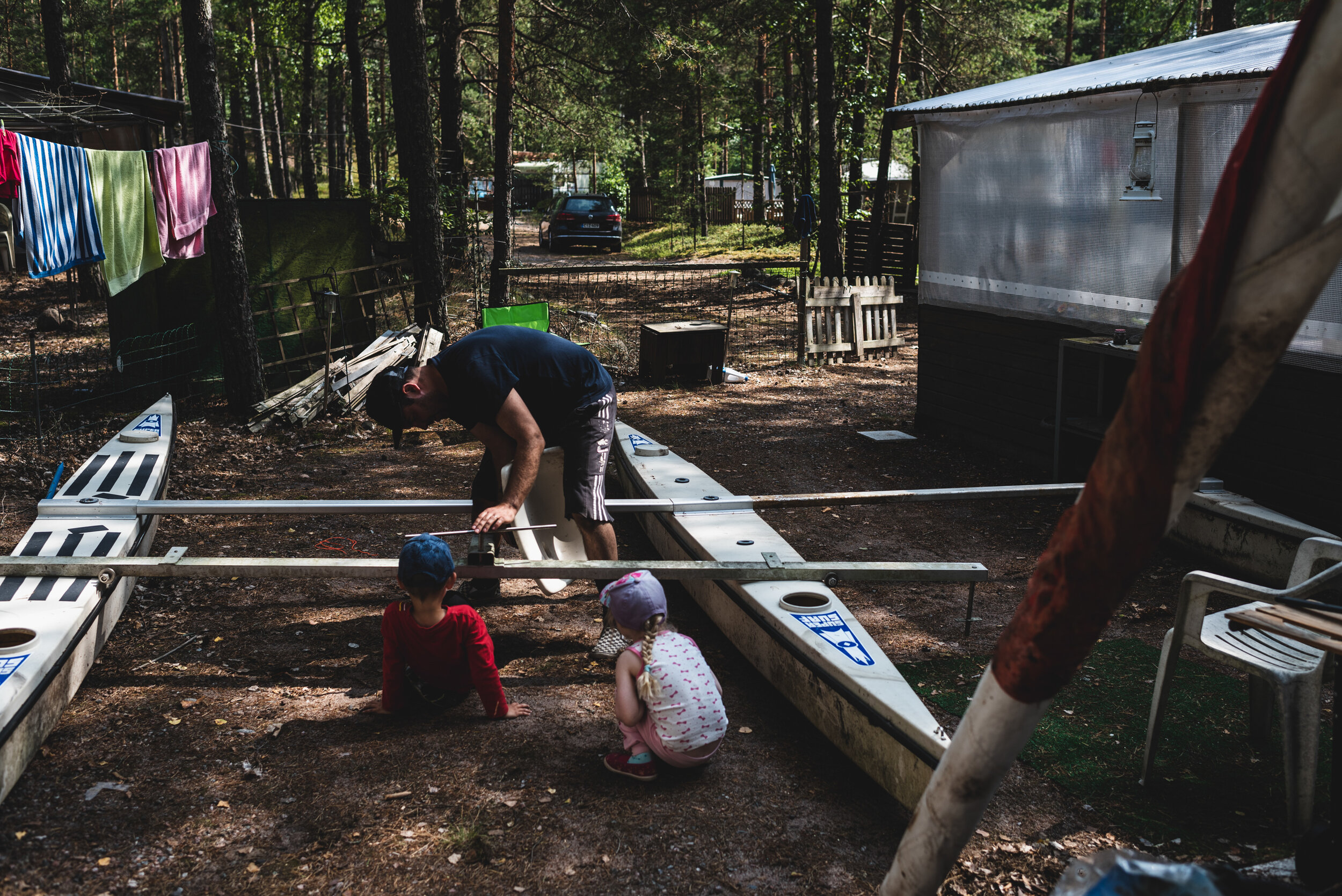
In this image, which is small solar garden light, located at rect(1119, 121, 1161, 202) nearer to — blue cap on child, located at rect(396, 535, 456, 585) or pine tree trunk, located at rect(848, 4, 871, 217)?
blue cap on child, located at rect(396, 535, 456, 585)

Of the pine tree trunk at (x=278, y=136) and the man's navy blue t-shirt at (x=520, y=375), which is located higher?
the pine tree trunk at (x=278, y=136)

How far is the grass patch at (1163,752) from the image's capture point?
3297 mm

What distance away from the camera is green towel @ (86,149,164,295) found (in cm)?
828

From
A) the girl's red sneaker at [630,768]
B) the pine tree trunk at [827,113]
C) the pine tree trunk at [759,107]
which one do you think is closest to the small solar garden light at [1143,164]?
the girl's red sneaker at [630,768]

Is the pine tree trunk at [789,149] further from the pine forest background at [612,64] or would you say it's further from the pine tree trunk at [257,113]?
the pine tree trunk at [257,113]

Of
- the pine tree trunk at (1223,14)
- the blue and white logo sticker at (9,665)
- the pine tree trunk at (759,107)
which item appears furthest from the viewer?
the pine tree trunk at (759,107)

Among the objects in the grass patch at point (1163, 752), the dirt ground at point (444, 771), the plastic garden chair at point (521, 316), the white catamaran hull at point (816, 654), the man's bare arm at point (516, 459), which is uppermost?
the plastic garden chair at point (521, 316)

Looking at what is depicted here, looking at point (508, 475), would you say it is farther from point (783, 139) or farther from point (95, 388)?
point (783, 139)

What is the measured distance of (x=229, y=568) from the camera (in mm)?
4273

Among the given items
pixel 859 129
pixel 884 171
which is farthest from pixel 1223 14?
pixel 859 129

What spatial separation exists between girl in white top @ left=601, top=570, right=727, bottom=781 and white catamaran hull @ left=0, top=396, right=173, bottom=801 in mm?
2113

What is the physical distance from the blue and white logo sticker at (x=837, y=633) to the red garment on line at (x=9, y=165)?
6650mm

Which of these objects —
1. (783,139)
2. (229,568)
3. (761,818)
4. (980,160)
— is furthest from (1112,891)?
(783,139)

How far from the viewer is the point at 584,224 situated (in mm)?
27484
